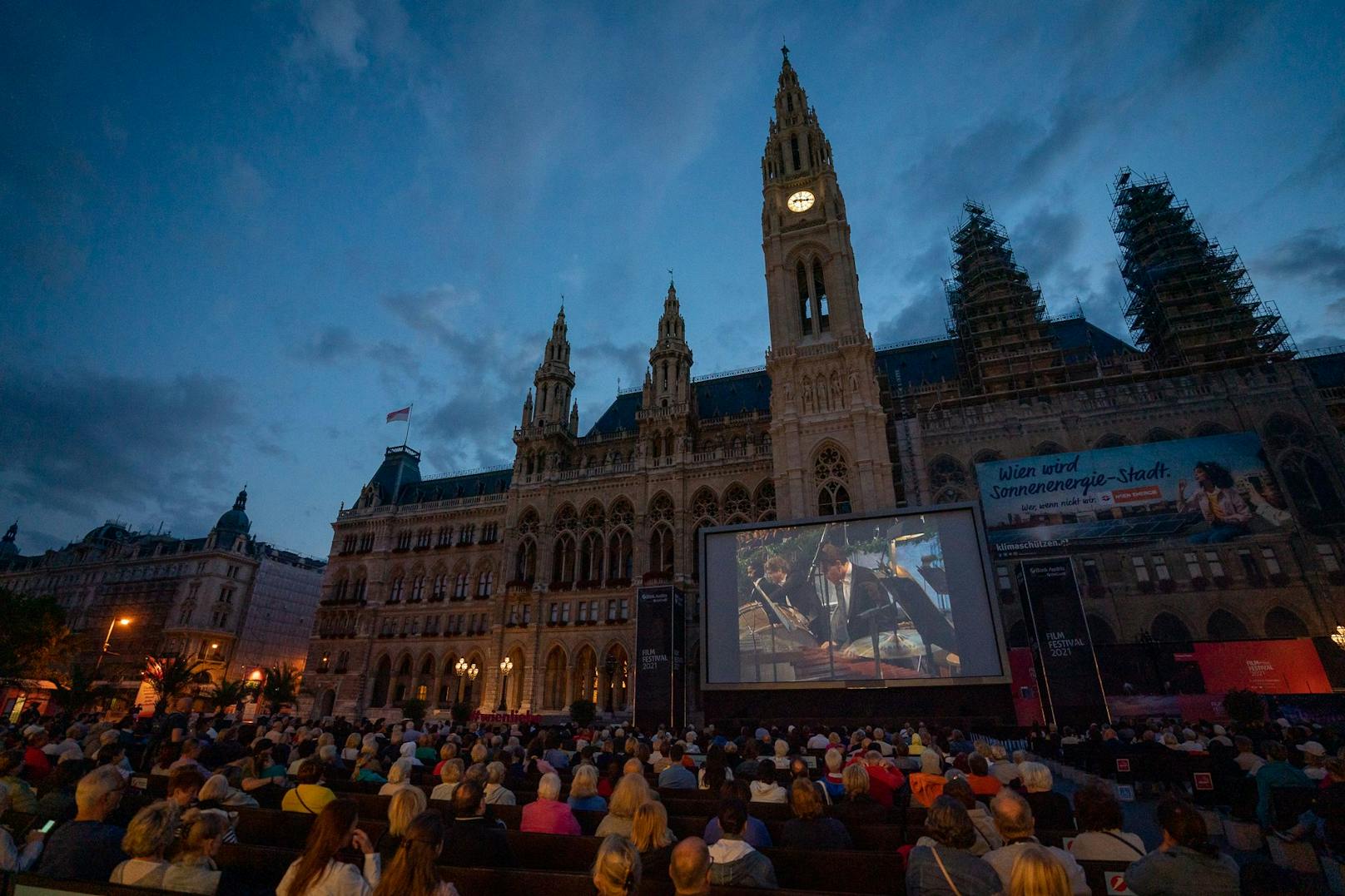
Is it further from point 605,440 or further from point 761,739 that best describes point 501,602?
point 761,739

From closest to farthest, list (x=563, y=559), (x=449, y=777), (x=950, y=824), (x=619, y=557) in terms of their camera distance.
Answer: (x=950, y=824), (x=449, y=777), (x=619, y=557), (x=563, y=559)

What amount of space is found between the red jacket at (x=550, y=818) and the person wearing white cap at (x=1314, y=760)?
910cm

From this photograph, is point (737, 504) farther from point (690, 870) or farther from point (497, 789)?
point (690, 870)

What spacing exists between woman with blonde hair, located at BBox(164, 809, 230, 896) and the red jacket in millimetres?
2285

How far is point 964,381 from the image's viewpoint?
35.4 metres

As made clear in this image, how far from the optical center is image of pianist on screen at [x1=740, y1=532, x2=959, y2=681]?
21000 millimetres

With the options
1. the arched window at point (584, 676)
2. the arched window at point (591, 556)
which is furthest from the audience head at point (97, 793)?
the arched window at point (591, 556)

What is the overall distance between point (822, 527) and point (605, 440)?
20807mm

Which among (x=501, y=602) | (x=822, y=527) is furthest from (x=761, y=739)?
(x=501, y=602)

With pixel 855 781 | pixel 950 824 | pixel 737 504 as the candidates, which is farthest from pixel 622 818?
pixel 737 504

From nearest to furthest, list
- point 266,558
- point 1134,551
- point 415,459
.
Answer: point 1134,551, point 415,459, point 266,558

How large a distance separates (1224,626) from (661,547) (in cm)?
2484

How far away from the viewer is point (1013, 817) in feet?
12.1

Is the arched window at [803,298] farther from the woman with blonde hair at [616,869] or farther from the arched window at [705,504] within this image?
the woman with blonde hair at [616,869]
